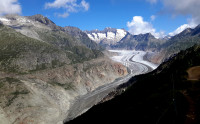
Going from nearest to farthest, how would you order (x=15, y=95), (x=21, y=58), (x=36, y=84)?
(x=15, y=95), (x=36, y=84), (x=21, y=58)

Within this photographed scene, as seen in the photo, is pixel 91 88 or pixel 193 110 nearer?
pixel 193 110

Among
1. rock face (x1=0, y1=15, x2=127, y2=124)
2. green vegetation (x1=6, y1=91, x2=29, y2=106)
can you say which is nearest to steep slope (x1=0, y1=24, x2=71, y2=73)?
rock face (x1=0, y1=15, x2=127, y2=124)

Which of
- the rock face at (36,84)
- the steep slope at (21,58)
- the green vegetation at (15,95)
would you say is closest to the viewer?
the rock face at (36,84)

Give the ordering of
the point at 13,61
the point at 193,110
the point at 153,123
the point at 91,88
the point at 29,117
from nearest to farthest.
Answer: the point at 193,110 < the point at 153,123 < the point at 29,117 < the point at 13,61 < the point at 91,88

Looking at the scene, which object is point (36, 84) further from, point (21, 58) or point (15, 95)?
point (21, 58)

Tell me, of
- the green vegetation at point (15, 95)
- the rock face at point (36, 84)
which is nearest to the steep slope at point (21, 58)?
the rock face at point (36, 84)

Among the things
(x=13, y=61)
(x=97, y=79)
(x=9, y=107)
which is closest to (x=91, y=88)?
(x=97, y=79)

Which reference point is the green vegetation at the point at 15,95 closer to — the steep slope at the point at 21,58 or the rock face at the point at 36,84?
the rock face at the point at 36,84

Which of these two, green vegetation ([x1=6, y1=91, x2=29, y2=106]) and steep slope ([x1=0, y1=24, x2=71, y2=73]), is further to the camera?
steep slope ([x1=0, y1=24, x2=71, y2=73])

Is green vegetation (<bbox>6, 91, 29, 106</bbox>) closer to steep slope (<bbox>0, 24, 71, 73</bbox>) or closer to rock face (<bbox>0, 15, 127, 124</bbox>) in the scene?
rock face (<bbox>0, 15, 127, 124</bbox>)

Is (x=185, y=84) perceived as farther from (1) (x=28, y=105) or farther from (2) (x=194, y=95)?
(1) (x=28, y=105)

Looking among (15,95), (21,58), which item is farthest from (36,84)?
(21,58)
